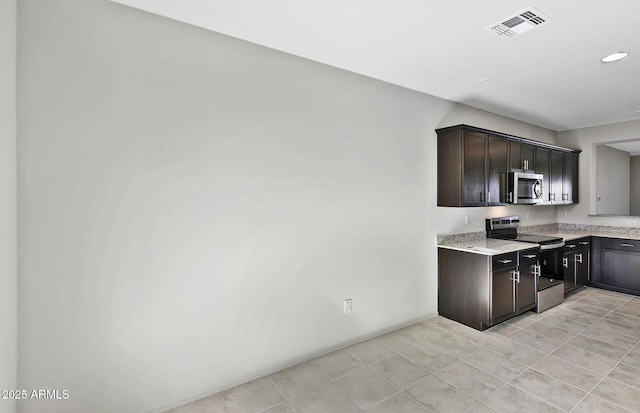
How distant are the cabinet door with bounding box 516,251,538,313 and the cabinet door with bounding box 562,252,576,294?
1.04 m

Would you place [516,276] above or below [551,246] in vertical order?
below

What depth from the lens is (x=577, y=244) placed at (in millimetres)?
4734

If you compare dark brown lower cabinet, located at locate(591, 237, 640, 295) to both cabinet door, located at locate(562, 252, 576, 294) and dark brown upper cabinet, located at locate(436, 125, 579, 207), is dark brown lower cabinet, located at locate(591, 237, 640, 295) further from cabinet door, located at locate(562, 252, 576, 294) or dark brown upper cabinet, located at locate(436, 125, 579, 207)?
dark brown upper cabinet, located at locate(436, 125, 579, 207)

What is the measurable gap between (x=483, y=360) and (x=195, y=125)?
310 centimetres

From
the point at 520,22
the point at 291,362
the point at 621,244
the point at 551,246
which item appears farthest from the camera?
the point at 621,244

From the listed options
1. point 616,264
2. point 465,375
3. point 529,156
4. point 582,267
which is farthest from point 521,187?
point 465,375

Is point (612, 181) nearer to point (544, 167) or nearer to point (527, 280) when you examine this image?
point (544, 167)

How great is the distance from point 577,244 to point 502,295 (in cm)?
235

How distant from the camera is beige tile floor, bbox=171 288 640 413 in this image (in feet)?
7.14

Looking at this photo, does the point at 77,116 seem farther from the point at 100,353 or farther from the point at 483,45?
the point at 483,45

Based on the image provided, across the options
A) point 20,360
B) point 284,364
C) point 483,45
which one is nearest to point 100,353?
point 20,360

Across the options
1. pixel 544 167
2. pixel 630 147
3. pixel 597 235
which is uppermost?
pixel 630 147

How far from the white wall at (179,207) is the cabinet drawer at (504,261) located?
4.00ft
